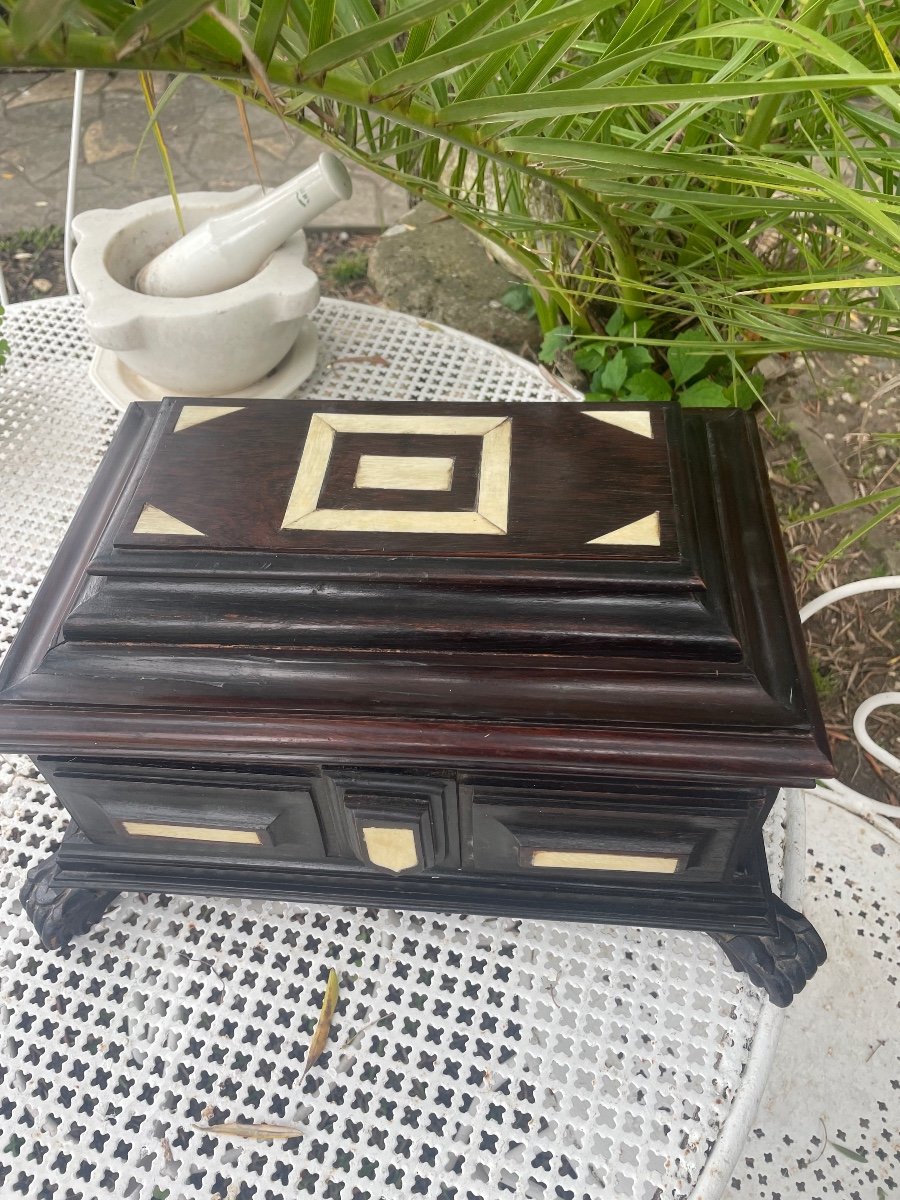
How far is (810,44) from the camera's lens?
18.7 inches

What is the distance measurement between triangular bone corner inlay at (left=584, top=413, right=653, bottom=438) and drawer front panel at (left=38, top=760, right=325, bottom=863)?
392mm

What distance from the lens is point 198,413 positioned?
31.2 inches

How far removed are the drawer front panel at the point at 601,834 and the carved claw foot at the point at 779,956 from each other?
3.3 inches

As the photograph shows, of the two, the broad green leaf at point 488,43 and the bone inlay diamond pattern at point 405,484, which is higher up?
the broad green leaf at point 488,43

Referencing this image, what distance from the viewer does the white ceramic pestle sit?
3.10ft

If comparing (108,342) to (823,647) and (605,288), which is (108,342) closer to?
(605,288)

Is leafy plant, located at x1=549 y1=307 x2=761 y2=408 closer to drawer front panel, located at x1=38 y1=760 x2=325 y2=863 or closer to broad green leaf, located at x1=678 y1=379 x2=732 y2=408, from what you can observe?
broad green leaf, located at x1=678 y1=379 x2=732 y2=408

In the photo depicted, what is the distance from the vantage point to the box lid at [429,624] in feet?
2.01

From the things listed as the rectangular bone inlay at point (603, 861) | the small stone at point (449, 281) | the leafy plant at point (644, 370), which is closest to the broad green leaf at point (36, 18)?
the rectangular bone inlay at point (603, 861)

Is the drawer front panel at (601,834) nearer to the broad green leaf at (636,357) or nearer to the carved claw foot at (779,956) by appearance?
the carved claw foot at (779,956)

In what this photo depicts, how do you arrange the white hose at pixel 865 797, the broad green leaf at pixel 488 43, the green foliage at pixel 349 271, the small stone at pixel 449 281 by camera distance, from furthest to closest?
the green foliage at pixel 349 271 < the small stone at pixel 449 281 < the white hose at pixel 865 797 < the broad green leaf at pixel 488 43

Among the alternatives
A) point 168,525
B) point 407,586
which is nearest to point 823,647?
point 407,586

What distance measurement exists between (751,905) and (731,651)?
26 centimetres

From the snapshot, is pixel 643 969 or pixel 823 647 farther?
pixel 823 647
